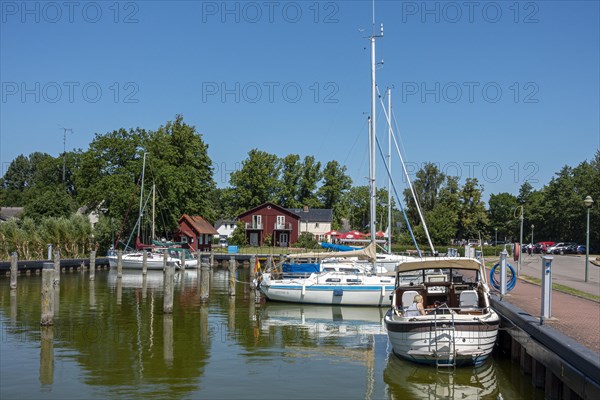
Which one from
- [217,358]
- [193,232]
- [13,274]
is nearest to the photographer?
[217,358]

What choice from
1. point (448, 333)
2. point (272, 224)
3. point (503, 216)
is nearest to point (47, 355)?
point (448, 333)

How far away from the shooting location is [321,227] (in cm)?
10675

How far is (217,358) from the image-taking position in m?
20.5

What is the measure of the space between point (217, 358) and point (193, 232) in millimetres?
66390

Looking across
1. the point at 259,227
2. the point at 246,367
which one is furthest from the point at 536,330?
the point at 259,227

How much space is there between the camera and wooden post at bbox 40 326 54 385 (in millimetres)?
17641

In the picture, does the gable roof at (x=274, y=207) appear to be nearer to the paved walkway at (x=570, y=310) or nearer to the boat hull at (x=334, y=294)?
the boat hull at (x=334, y=294)

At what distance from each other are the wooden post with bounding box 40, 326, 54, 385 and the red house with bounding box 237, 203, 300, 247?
242ft

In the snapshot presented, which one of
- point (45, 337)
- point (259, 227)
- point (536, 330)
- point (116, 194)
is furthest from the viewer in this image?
point (259, 227)

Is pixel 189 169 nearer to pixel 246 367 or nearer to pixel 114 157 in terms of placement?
pixel 114 157

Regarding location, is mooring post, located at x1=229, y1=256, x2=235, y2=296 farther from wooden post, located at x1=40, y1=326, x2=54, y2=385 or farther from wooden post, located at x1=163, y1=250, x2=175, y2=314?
wooden post, located at x1=40, y1=326, x2=54, y2=385

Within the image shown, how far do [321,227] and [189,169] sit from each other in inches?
1256

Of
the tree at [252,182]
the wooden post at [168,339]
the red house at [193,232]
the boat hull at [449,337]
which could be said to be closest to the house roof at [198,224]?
the red house at [193,232]

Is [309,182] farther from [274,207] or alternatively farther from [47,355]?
[47,355]
